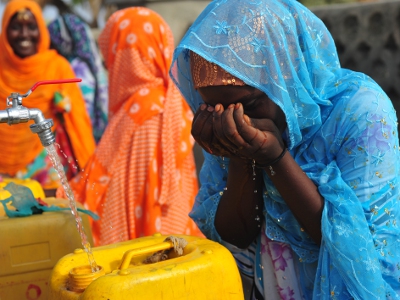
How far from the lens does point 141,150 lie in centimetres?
360

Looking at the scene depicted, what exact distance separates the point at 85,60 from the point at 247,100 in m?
5.04

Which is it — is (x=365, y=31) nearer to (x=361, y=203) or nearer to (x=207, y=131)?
(x=361, y=203)

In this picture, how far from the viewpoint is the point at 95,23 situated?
13828 millimetres

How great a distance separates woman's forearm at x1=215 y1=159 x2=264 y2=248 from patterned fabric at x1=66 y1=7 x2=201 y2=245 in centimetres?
180

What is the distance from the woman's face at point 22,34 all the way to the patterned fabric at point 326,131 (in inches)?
150

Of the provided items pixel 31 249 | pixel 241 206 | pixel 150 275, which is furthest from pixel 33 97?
pixel 150 275

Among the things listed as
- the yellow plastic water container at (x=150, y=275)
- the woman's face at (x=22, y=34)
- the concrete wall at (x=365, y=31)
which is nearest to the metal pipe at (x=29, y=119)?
the yellow plastic water container at (x=150, y=275)

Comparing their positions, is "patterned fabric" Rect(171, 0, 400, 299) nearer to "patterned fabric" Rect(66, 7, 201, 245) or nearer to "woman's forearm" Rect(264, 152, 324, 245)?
"woman's forearm" Rect(264, 152, 324, 245)

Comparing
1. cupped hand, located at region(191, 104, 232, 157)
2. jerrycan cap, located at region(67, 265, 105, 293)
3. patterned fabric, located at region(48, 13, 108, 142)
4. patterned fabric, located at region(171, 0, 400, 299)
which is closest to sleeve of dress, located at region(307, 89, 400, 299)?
patterned fabric, located at region(171, 0, 400, 299)

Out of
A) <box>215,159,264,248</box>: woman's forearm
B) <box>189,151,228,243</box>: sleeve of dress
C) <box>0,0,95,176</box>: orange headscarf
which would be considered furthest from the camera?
<box>0,0,95,176</box>: orange headscarf

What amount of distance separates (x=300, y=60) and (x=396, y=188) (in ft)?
1.39

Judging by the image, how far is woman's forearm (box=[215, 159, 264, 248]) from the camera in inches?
66.3

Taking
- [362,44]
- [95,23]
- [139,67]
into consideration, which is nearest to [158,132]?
[139,67]

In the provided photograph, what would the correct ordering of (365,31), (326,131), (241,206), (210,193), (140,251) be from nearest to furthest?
(140,251)
(326,131)
(241,206)
(210,193)
(365,31)
